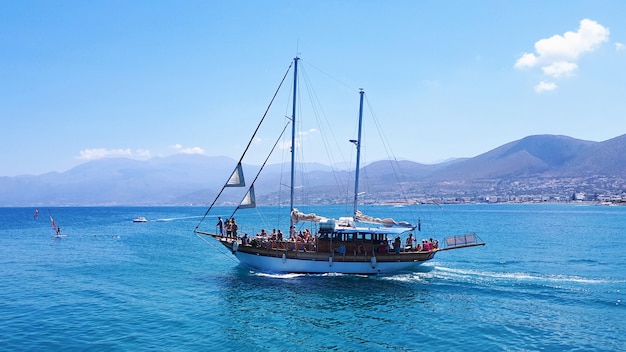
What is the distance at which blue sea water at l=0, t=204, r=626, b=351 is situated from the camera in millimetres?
22391

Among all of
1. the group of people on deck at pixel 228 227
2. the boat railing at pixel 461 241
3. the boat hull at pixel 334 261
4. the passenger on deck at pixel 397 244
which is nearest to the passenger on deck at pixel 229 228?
the group of people on deck at pixel 228 227

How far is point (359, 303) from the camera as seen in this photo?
29797 mm

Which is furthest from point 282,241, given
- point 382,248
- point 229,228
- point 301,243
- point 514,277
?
point 514,277

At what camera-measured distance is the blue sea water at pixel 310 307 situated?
22.4 metres

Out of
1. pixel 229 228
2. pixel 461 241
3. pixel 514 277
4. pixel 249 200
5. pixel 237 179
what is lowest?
pixel 514 277

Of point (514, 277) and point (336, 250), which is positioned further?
point (336, 250)

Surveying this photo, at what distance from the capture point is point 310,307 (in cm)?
2867

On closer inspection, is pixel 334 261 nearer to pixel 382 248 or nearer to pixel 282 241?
pixel 382 248

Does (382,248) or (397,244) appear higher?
(397,244)

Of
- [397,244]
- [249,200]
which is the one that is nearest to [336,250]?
[397,244]

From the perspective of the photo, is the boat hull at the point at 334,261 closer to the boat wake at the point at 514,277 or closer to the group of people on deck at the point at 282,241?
the group of people on deck at the point at 282,241

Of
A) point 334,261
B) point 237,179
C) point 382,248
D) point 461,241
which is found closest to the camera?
point 334,261

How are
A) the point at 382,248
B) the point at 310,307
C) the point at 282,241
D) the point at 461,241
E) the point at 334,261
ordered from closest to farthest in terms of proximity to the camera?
1. the point at 310,307
2. the point at 334,261
3. the point at 382,248
4. the point at 282,241
5. the point at 461,241

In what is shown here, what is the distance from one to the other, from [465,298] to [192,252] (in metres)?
35.7
